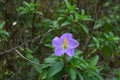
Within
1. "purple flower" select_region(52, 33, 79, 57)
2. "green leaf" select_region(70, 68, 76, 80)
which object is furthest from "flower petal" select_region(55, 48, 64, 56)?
"green leaf" select_region(70, 68, 76, 80)

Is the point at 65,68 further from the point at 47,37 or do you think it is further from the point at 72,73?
the point at 47,37

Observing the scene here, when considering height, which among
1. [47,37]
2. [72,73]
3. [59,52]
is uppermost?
[59,52]

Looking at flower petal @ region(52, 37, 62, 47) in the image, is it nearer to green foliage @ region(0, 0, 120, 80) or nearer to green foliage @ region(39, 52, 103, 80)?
green foliage @ region(39, 52, 103, 80)

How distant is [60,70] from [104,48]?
980 mm

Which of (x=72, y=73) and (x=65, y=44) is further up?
(x=65, y=44)

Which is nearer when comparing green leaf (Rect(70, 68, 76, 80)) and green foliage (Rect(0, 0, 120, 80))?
green leaf (Rect(70, 68, 76, 80))

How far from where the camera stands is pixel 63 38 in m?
1.89

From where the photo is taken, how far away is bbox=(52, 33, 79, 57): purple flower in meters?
1.83

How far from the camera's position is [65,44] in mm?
1884

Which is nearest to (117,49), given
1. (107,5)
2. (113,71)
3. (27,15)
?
(113,71)

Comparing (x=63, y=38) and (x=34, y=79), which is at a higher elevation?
(x=63, y=38)

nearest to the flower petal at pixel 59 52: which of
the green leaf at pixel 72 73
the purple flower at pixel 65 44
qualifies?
the purple flower at pixel 65 44

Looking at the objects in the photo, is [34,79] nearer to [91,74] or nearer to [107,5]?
[91,74]

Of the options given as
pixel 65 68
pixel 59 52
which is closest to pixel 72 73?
pixel 65 68
